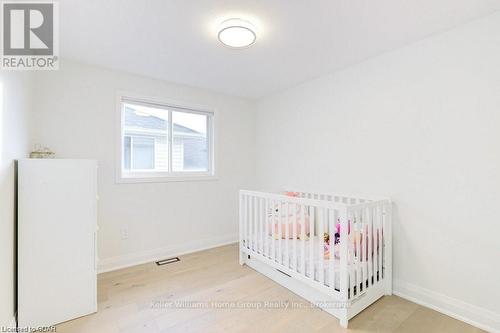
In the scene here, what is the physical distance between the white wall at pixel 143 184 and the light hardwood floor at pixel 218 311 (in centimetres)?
51

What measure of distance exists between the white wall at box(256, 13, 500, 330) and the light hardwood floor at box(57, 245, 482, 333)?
0.94 feet

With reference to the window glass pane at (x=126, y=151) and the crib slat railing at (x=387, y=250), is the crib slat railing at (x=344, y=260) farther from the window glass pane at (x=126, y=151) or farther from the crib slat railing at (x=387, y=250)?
the window glass pane at (x=126, y=151)

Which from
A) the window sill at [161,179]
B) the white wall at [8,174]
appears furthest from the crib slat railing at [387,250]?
the white wall at [8,174]

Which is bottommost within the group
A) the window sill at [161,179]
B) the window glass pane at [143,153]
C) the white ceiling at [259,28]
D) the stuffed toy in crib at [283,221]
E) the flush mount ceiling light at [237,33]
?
the stuffed toy in crib at [283,221]

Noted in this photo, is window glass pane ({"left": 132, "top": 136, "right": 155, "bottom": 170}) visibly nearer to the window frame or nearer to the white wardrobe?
the window frame

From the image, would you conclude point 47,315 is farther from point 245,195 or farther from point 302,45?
point 302,45

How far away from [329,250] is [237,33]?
1913mm

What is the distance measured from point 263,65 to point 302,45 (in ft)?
1.76

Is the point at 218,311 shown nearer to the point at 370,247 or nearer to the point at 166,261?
the point at 166,261

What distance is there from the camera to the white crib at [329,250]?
5.89ft

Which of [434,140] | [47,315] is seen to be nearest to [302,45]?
[434,140]

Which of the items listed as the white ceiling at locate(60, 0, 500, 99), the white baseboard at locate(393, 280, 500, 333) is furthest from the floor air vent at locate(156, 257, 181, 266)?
the white baseboard at locate(393, 280, 500, 333)

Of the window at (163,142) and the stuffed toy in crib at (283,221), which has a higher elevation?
the window at (163,142)

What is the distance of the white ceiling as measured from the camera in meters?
1.62
